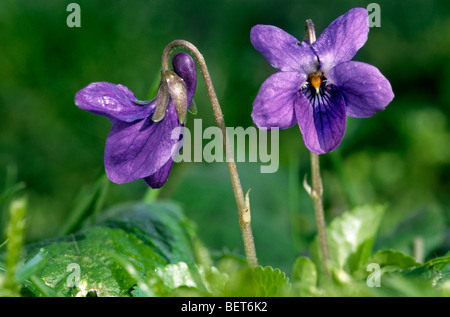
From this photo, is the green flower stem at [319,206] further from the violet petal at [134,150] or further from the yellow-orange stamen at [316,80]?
the violet petal at [134,150]

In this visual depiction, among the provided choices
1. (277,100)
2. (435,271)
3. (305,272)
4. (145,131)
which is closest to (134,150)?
(145,131)

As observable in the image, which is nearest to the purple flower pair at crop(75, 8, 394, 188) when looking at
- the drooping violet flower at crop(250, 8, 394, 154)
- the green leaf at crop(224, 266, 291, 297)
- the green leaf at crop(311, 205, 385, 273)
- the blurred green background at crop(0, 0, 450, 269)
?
the drooping violet flower at crop(250, 8, 394, 154)

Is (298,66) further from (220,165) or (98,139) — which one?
(98,139)

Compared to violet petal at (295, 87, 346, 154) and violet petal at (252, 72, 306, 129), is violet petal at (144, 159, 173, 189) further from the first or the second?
violet petal at (295, 87, 346, 154)

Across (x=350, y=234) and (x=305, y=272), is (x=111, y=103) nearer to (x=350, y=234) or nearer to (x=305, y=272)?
(x=305, y=272)

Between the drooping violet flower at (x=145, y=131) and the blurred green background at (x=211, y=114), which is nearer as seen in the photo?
the drooping violet flower at (x=145, y=131)

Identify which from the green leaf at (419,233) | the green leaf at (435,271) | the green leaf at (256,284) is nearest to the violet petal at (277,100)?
the green leaf at (256,284)
